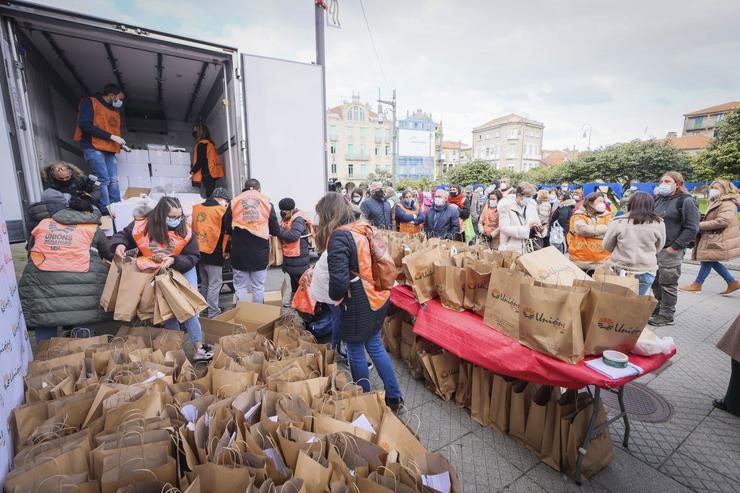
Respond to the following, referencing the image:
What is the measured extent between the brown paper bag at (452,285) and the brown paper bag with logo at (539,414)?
Answer: 2.55 ft

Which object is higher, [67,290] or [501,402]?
[67,290]

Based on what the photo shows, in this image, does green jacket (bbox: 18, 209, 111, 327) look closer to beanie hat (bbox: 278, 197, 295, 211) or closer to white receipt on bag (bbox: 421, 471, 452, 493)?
beanie hat (bbox: 278, 197, 295, 211)

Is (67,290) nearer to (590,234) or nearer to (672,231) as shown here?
(590,234)

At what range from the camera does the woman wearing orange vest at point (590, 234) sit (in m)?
4.55

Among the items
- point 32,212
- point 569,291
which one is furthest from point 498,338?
point 32,212

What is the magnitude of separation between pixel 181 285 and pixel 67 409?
54.4 inches

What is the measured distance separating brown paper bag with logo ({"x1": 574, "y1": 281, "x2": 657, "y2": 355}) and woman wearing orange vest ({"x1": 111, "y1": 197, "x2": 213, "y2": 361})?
312 centimetres

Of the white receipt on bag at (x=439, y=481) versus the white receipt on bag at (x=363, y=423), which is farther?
the white receipt on bag at (x=363, y=423)

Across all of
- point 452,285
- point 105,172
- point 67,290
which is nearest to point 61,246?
point 67,290

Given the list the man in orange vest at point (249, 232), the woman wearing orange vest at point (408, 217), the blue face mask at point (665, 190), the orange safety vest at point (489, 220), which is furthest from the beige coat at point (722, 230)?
the man in orange vest at point (249, 232)

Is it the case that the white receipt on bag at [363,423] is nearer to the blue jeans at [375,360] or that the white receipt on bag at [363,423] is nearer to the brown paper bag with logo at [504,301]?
the blue jeans at [375,360]

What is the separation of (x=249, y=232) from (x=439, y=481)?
3.04m

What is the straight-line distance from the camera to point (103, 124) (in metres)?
5.44

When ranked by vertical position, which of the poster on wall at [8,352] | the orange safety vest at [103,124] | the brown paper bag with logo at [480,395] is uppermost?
the orange safety vest at [103,124]
